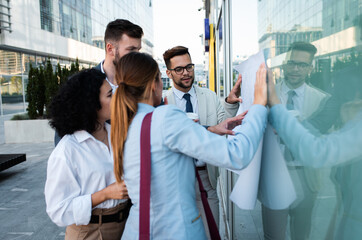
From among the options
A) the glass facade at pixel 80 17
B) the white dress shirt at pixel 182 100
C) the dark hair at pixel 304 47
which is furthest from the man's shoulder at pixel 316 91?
the glass facade at pixel 80 17

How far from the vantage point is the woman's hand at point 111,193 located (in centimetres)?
157

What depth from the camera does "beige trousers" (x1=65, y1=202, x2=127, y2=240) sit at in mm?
1620

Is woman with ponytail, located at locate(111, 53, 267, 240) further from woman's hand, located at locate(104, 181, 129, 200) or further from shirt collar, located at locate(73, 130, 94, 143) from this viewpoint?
shirt collar, located at locate(73, 130, 94, 143)

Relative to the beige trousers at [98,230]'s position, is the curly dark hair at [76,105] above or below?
above

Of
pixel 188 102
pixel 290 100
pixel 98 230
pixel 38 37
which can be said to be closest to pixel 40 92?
pixel 188 102

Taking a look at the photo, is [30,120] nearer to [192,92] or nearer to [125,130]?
[192,92]

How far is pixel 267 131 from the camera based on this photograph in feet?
4.54

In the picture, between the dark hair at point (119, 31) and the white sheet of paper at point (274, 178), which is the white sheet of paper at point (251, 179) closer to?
the white sheet of paper at point (274, 178)

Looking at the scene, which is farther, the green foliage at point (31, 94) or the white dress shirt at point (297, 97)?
the green foliage at point (31, 94)

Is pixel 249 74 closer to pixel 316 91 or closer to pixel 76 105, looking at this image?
pixel 316 91

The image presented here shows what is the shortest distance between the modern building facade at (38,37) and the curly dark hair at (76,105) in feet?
45.3

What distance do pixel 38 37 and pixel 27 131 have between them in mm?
12021

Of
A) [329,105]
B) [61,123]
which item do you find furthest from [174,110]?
[61,123]

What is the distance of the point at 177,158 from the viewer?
1.29 m
